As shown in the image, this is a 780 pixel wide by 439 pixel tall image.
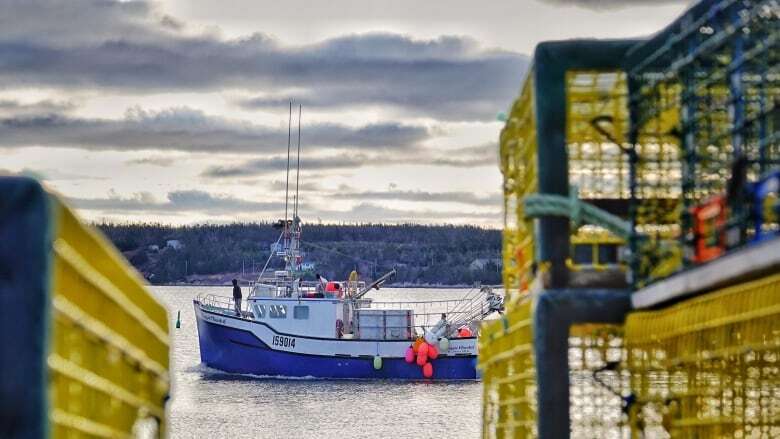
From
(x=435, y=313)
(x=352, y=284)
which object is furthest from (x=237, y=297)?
(x=435, y=313)

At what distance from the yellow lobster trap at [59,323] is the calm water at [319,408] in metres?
43.9

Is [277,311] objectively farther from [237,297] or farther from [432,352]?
[432,352]

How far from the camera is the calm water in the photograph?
169ft

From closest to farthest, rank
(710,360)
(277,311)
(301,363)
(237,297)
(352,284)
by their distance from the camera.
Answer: (710,360) < (277,311) < (352,284) < (301,363) < (237,297)

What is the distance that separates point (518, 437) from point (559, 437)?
98 centimetres

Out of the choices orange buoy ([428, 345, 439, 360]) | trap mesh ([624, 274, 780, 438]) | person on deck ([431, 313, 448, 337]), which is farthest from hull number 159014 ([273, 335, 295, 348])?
trap mesh ([624, 274, 780, 438])

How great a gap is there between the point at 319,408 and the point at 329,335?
5482 mm

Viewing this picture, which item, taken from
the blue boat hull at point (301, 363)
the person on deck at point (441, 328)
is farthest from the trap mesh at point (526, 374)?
the blue boat hull at point (301, 363)

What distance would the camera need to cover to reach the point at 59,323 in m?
3.42

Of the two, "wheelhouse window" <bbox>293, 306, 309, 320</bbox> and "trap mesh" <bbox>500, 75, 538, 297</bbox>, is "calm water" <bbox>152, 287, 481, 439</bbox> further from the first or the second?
"trap mesh" <bbox>500, 75, 538, 297</bbox>

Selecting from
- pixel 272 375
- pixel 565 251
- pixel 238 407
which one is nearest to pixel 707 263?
pixel 565 251

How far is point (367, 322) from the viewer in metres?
62.6

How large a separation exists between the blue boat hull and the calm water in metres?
0.62

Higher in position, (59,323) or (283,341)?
(283,341)
